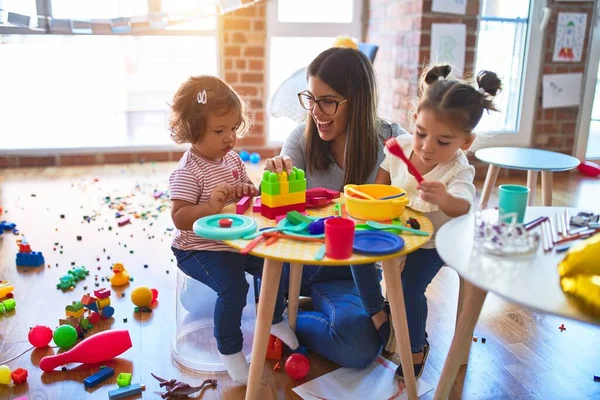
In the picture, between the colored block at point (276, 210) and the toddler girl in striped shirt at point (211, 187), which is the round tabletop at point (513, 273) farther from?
the toddler girl in striped shirt at point (211, 187)

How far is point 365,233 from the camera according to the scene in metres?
1.08

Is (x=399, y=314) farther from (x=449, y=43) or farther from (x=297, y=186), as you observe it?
(x=449, y=43)

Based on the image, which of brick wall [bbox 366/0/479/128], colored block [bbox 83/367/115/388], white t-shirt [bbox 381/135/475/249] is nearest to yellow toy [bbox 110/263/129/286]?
colored block [bbox 83/367/115/388]

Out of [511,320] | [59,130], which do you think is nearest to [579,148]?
[511,320]

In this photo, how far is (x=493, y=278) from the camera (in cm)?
86

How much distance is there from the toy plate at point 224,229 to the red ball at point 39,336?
0.73 meters

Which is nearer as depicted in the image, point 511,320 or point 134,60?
point 511,320

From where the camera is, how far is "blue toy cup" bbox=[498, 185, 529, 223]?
109 centimetres

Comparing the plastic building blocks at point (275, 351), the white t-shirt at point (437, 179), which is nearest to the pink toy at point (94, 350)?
the plastic building blocks at point (275, 351)

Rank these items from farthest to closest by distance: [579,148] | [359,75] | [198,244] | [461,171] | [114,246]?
[579,148], [114,246], [359,75], [198,244], [461,171]

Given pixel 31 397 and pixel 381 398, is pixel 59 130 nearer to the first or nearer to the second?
pixel 31 397

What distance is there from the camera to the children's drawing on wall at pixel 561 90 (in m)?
3.57

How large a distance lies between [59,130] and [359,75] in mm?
2910

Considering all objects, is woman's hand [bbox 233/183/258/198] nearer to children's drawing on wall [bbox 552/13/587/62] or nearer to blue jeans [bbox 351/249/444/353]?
Result: blue jeans [bbox 351/249/444/353]
